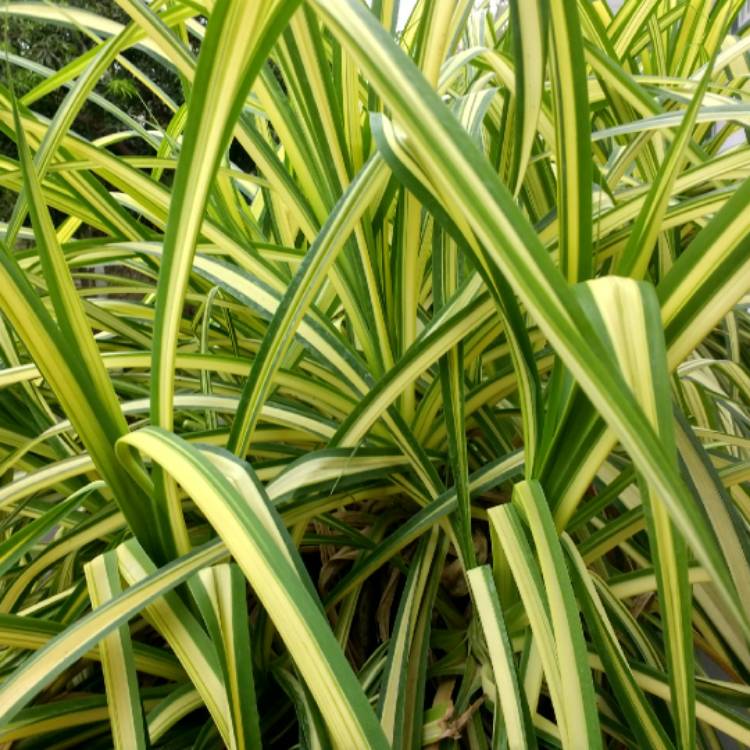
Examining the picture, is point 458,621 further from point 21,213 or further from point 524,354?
point 21,213

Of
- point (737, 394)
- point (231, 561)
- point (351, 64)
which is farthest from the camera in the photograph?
point (737, 394)

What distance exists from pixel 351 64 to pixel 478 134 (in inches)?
4.9

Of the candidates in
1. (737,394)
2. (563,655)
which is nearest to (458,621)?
(563,655)

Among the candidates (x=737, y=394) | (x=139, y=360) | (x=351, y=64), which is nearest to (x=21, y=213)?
(x=139, y=360)

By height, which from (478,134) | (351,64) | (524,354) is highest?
(351,64)

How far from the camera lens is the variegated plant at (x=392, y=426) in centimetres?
23

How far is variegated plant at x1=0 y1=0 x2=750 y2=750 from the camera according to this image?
23cm

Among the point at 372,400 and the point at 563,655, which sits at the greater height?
the point at 372,400

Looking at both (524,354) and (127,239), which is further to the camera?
(127,239)

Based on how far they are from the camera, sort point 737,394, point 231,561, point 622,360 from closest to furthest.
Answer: point 622,360 < point 231,561 < point 737,394

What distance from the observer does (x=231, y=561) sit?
346mm

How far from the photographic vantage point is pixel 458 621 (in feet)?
1.41

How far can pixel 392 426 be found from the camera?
0.38 metres

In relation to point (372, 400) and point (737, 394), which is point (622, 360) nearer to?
point (372, 400)
